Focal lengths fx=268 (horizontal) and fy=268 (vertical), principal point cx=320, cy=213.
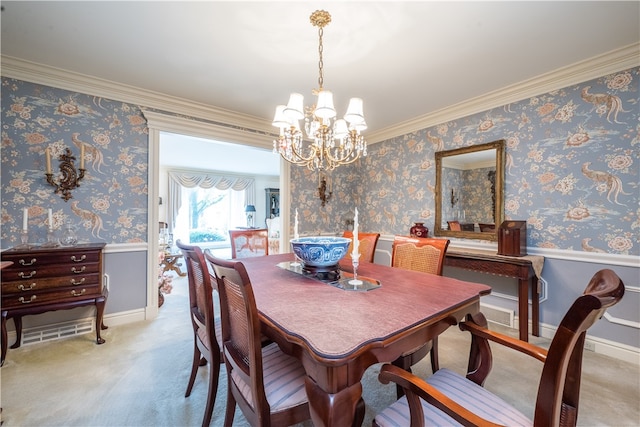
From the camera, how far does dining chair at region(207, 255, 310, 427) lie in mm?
941

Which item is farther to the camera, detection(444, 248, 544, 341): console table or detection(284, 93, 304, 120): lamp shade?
detection(444, 248, 544, 341): console table

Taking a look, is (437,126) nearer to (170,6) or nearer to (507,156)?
(507,156)

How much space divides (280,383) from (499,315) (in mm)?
2638

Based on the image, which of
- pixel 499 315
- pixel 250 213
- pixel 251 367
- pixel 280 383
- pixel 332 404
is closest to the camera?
pixel 332 404

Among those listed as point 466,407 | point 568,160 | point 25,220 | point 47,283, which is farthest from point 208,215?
point 466,407

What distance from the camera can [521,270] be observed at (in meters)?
2.26

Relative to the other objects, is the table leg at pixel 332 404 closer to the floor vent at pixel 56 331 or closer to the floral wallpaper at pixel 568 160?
the floral wallpaper at pixel 568 160

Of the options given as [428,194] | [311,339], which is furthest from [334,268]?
[428,194]

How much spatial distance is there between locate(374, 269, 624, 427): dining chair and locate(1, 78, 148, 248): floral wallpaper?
290cm

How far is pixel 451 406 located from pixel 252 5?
211cm

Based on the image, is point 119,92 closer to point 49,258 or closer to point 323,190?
point 49,258

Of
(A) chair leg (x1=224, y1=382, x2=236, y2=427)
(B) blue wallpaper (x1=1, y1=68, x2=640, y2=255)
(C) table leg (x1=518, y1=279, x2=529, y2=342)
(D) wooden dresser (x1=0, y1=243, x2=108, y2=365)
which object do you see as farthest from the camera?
(C) table leg (x1=518, y1=279, x2=529, y2=342)

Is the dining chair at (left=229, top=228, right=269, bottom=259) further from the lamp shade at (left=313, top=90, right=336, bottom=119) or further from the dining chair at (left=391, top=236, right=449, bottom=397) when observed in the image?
the lamp shade at (left=313, top=90, right=336, bottom=119)

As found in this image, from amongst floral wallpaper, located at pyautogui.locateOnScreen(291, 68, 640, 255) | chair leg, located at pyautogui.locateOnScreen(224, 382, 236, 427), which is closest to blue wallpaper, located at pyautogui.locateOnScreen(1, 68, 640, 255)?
floral wallpaper, located at pyautogui.locateOnScreen(291, 68, 640, 255)
